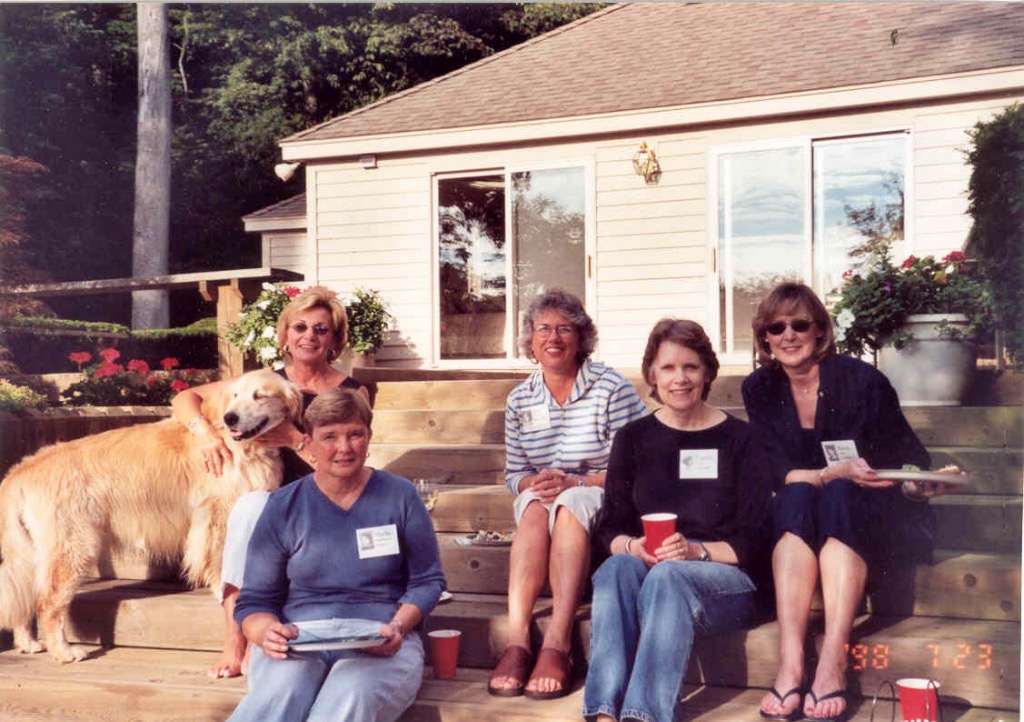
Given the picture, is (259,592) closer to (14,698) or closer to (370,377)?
(14,698)

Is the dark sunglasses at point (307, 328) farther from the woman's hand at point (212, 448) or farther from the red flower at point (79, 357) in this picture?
the red flower at point (79, 357)

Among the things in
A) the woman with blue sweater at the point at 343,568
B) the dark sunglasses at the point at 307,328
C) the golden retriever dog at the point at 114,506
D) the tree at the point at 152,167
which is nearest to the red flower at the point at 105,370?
the tree at the point at 152,167

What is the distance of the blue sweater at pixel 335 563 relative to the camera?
110 inches

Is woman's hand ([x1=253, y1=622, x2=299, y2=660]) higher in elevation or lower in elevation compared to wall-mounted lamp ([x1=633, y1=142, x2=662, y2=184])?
lower

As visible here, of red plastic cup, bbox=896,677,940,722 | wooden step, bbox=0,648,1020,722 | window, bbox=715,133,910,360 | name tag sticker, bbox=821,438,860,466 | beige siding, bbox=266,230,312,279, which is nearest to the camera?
red plastic cup, bbox=896,677,940,722

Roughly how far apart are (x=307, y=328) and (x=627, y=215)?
457cm

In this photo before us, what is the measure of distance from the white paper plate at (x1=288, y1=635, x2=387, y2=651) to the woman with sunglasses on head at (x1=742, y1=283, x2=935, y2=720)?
109 centimetres

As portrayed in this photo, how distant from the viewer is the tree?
459 centimetres

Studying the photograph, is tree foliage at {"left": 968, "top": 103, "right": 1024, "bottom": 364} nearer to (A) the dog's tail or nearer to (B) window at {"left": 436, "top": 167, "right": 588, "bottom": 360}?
(B) window at {"left": 436, "top": 167, "right": 588, "bottom": 360}

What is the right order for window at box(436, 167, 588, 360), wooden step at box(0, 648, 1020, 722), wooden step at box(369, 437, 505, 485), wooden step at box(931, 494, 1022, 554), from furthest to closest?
window at box(436, 167, 588, 360) → wooden step at box(369, 437, 505, 485) → wooden step at box(931, 494, 1022, 554) → wooden step at box(0, 648, 1020, 722)

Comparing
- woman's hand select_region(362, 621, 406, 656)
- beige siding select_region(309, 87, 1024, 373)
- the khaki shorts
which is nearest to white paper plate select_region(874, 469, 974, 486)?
the khaki shorts

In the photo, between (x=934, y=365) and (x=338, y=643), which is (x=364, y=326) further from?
(x=338, y=643)

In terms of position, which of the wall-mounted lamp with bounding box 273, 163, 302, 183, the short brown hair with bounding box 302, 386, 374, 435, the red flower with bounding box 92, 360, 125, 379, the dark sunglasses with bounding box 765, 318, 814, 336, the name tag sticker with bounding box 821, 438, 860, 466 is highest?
the wall-mounted lamp with bounding box 273, 163, 302, 183

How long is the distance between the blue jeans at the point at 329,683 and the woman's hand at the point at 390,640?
0.07ft
